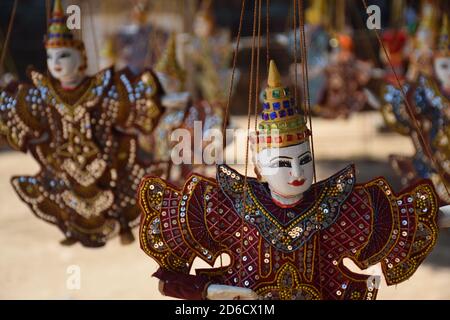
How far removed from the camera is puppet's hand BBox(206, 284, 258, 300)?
2.11 meters

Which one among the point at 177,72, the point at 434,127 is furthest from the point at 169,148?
the point at 434,127

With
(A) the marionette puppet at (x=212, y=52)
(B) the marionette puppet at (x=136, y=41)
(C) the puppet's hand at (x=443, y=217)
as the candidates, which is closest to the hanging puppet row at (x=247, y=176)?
(C) the puppet's hand at (x=443, y=217)

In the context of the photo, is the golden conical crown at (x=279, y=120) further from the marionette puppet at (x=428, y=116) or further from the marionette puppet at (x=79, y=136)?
the marionette puppet at (x=428, y=116)

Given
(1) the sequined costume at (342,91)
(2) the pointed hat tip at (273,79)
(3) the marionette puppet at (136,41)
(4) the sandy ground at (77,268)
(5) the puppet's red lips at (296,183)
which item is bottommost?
(4) the sandy ground at (77,268)

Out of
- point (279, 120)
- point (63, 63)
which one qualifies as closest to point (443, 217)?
point (279, 120)

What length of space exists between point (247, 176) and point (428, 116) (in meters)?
1.55

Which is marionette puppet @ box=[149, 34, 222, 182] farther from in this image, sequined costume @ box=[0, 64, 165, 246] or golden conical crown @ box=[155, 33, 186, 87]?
sequined costume @ box=[0, 64, 165, 246]

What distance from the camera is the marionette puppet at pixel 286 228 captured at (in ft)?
7.10

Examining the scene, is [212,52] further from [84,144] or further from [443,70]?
[84,144]

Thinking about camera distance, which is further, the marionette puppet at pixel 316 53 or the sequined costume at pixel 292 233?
the marionette puppet at pixel 316 53

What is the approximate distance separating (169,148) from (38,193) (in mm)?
1010

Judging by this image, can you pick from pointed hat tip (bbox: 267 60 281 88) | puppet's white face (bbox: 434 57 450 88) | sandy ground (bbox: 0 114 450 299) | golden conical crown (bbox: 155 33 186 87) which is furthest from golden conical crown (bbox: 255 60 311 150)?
golden conical crown (bbox: 155 33 186 87)

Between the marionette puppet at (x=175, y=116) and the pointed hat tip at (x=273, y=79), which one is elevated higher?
the pointed hat tip at (x=273, y=79)

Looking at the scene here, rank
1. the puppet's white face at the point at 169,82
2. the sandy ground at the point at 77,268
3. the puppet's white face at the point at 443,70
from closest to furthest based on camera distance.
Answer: the sandy ground at the point at 77,268 < the puppet's white face at the point at 443,70 < the puppet's white face at the point at 169,82
